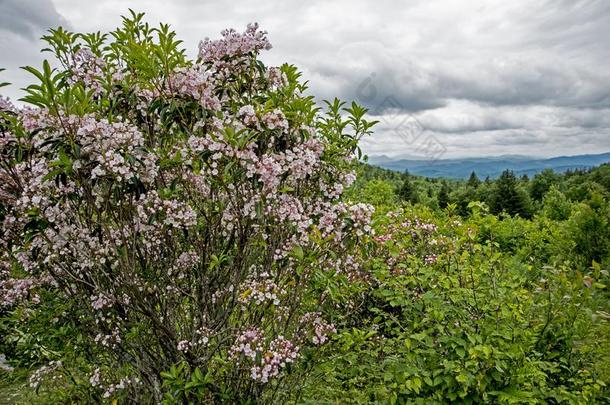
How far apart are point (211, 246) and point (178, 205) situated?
0.53m

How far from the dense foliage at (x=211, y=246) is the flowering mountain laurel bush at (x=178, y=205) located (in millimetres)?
19

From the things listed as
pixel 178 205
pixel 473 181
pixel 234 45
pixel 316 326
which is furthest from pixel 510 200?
pixel 178 205

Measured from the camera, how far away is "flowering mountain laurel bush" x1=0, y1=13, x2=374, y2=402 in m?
3.12

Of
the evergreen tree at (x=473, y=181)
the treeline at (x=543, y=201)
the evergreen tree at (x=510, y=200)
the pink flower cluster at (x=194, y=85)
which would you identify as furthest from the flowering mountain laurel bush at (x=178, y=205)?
the evergreen tree at (x=473, y=181)

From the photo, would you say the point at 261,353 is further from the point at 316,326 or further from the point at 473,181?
the point at 473,181

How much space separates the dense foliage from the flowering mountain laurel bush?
0.02 meters

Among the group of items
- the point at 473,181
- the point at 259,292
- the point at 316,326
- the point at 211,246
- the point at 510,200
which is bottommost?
the point at 510,200

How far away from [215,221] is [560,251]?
11.3m

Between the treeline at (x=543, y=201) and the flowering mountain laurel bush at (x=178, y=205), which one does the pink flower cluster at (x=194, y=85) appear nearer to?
the flowering mountain laurel bush at (x=178, y=205)

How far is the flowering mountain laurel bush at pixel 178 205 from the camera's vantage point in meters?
3.12

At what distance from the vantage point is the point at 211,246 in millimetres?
3713

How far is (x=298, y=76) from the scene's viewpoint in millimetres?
3920

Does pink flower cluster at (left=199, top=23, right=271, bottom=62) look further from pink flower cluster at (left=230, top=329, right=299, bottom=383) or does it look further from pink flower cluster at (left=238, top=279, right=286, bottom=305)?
pink flower cluster at (left=230, top=329, right=299, bottom=383)

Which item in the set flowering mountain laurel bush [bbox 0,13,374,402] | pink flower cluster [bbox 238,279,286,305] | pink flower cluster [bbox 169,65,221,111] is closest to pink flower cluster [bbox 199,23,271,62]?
flowering mountain laurel bush [bbox 0,13,374,402]
